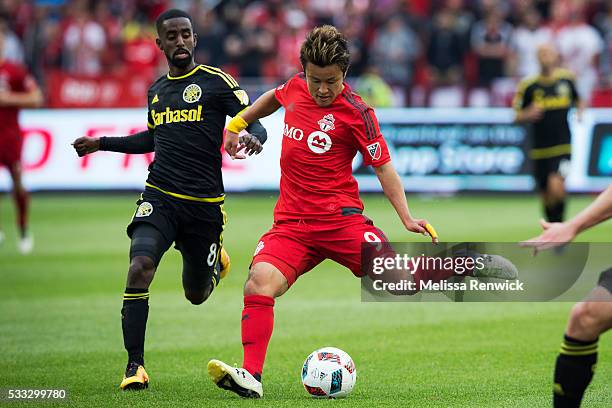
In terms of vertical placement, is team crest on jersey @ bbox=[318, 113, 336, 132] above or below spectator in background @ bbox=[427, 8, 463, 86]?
→ below

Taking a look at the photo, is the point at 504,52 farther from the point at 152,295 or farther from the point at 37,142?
the point at 152,295

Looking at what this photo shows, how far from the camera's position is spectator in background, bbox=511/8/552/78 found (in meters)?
23.5

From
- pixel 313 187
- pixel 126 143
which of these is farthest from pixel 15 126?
pixel 313 187

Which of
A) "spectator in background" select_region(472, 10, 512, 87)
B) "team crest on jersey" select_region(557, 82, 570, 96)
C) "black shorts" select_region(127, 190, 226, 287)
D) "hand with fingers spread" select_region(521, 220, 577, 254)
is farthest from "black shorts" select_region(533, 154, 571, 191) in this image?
"hand with fingers spread" select_region(521, 220, 577, 254)

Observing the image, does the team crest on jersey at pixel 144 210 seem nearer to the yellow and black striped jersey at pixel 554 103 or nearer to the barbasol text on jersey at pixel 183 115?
the barbasol text on jersey at pixel 183 115

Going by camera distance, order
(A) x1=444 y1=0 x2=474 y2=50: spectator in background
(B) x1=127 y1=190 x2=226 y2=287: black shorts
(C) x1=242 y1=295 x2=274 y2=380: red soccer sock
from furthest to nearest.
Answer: (A) x1=444 y1=0 x2=474 y2=50: spectator in background → (B) x1=127 y1=190 x2=226 y2=287: black shorts → (C) x1=242 y1=295 x2=274 y2=380: red soccer sock

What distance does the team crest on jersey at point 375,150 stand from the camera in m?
7.14

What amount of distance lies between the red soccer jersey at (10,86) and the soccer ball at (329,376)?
959cm

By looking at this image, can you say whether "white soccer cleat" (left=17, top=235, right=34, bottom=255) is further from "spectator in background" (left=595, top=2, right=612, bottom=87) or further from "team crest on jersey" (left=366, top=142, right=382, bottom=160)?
"spectator in background" (left=595, top=2, right=612, bottom=87)

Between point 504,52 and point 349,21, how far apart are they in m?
3.60

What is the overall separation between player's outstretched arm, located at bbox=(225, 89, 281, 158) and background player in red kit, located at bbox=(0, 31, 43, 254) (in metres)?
8.41

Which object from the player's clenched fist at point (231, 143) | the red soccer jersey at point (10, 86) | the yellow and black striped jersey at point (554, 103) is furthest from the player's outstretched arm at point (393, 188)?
the red soccer jersey at point (10, 86)

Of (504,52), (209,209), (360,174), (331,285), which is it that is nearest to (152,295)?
(331,285)

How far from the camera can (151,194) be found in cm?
798
